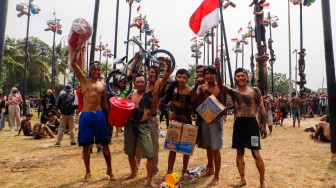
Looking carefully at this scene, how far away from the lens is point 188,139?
512cm

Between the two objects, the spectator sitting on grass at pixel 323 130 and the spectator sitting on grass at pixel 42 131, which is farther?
the spectator sitting on grass at pixel 42 131

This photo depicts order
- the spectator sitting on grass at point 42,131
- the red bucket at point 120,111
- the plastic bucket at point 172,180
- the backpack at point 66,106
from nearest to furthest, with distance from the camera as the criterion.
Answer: the plastic bucket at point 172,180, the red bucket at point 120,111, the backpack at point 66,106, the spectator sitting on grass at point 42,131

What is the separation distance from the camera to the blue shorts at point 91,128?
17.5 feet

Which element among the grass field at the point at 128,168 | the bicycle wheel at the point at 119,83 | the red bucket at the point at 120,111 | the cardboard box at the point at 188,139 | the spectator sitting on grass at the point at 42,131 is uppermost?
the bicycle wheel at the point at 119,83

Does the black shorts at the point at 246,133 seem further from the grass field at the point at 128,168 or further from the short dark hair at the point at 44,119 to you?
the short dark hair at the point at 44,119

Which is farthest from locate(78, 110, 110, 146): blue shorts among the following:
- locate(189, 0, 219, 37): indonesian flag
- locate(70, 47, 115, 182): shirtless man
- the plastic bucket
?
locate(189, 0, 219, 37): indonesian flag

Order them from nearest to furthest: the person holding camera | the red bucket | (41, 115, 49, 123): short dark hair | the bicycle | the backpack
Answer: the red bucket
the bicycle
the backpack
(41, 115, 49, 123): short dark hair
the person holding camera

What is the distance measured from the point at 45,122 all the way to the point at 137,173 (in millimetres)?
8104

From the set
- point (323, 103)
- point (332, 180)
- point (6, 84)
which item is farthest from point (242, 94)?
point (6, 84)

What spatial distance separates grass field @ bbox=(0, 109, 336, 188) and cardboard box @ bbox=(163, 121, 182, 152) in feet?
2.59

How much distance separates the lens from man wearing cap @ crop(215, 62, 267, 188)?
490 cm

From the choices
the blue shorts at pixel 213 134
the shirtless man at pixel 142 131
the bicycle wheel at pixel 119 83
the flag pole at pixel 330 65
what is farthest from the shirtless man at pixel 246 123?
the bicycle wheel at pixel 119 83

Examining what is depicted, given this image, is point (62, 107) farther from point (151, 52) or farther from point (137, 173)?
point (137, 173)

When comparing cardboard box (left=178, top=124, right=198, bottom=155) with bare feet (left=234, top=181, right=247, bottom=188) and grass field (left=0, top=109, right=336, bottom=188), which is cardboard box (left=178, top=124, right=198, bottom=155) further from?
bare feet (left=234, top=181, right=247, bottom=188)
